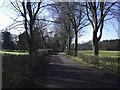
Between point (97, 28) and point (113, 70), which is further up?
point (97, 28)

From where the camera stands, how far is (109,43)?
114 meters

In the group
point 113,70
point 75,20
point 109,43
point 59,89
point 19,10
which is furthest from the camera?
point 109,43

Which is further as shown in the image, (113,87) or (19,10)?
(19,10)

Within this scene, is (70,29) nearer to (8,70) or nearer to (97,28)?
(97,28)

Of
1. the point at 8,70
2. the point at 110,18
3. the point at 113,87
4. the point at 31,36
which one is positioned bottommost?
the point at 113,87

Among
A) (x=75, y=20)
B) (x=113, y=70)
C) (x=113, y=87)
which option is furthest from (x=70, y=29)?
(x=113, y=87)

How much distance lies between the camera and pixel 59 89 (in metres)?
11.6

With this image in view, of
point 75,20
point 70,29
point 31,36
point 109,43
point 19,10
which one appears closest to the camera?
point 31,36

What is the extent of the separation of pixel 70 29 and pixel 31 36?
41.5 metres

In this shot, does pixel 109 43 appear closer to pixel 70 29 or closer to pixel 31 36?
pixel 70 29

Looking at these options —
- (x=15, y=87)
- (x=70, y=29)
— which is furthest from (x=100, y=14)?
(x=70, y=29)

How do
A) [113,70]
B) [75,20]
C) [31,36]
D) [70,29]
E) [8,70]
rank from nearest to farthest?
[8,70]
[113,70]
[31,36]
[75,20]
[70,29]

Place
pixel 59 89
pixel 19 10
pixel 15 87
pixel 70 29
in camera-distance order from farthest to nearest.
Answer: pixel 70 29 → pixel 19 10 → pixel 59 89 → pixel 15 87

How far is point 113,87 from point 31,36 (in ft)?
38.3
